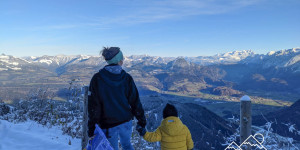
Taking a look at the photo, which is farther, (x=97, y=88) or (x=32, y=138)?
(x=32, y=138)

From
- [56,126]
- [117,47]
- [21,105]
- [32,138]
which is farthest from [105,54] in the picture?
[21,105]

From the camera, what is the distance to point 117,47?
458cm

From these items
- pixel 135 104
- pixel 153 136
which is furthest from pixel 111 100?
pixel 153 136

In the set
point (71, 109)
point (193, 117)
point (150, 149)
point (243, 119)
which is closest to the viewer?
point (243, 119)

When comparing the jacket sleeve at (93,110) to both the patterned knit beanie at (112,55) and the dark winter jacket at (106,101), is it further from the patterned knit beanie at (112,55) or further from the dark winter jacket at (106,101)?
the patterned knit beanie at (112,55)

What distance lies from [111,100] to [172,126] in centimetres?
143

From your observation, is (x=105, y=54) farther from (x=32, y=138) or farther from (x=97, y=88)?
(x=32, y=138)

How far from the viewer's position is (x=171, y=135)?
4703 millimetres

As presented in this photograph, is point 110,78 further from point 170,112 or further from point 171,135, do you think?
point 171,135

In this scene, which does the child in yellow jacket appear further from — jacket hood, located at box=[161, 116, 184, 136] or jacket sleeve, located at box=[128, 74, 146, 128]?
jacket sleeve, located at box=[128, 74, 146, 128]

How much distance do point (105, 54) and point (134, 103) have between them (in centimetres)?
121

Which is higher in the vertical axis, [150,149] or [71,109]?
[71,109]

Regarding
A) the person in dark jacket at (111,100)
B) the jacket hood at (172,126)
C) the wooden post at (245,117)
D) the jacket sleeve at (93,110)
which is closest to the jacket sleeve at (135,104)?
the person in dark jacket at (111,100)

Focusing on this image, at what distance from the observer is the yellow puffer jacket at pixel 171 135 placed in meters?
4.66
